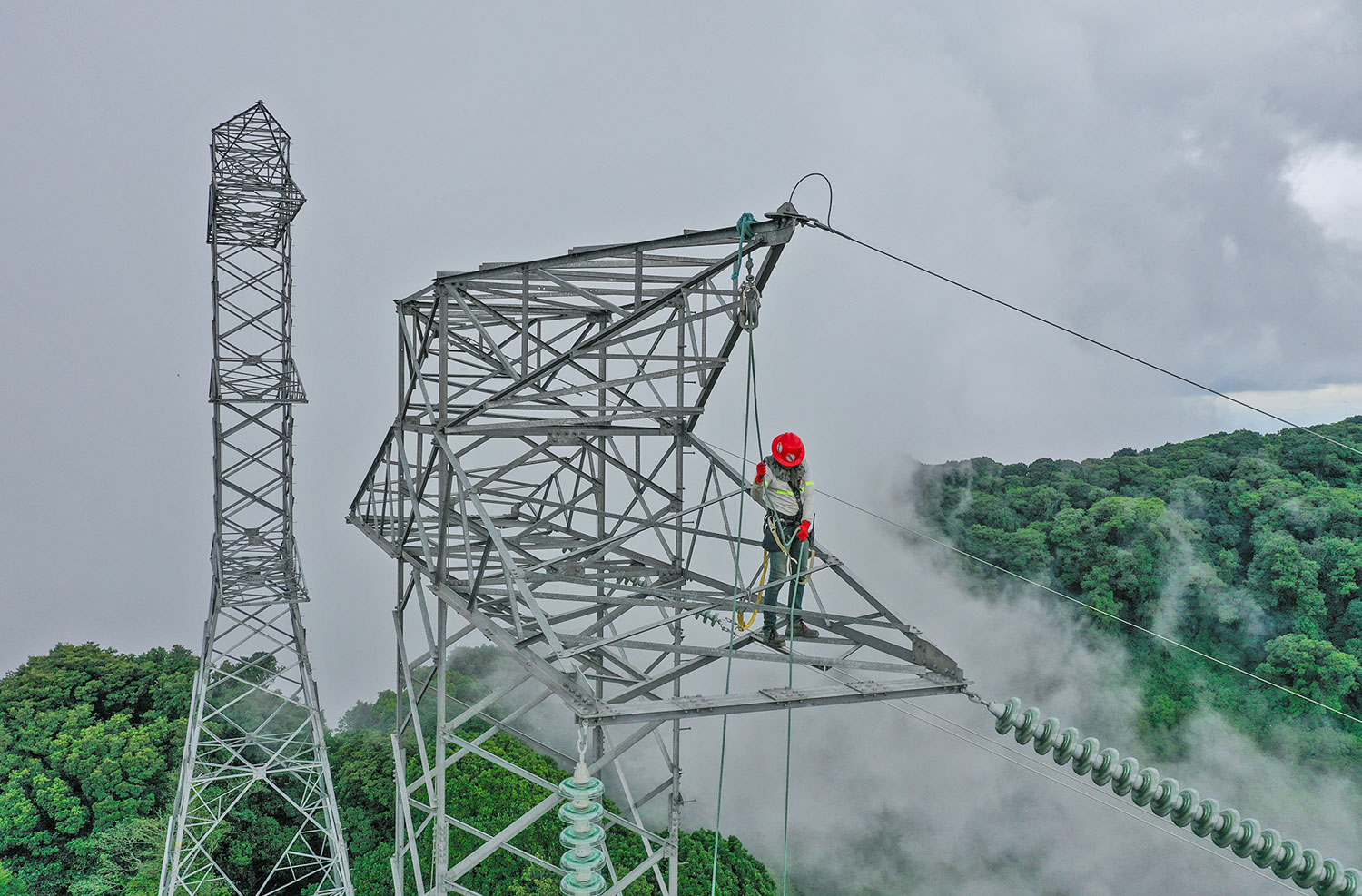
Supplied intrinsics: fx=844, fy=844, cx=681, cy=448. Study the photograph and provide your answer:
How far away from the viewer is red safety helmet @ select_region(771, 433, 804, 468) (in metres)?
8.22

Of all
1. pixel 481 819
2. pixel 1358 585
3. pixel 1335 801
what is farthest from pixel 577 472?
pixel 1358 585

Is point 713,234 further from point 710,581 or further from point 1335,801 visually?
point 1335,801

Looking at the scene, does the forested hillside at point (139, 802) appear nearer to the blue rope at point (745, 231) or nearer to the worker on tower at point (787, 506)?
the worker on tower at point (787, 506)

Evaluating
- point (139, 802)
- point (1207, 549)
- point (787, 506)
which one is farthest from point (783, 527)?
point (1207, 549)

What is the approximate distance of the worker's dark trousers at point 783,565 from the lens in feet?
27.4

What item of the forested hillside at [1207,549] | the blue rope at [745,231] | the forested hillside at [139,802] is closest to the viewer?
the blue rope at [745,231]

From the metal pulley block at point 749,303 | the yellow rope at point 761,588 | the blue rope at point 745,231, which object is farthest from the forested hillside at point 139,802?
the blue rope at point 745,231

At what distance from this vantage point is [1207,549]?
34.4 meters

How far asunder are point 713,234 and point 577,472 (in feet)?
18.4

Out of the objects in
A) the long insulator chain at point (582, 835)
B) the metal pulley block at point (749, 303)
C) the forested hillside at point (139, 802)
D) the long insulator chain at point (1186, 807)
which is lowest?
the forested hillside at point (139, 802)

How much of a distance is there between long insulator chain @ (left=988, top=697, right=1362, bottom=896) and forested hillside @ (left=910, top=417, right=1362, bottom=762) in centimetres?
2975

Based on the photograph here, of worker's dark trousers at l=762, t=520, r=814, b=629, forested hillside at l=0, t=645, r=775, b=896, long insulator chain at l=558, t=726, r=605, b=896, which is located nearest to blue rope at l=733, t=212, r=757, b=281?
worker's dark trousers at l=762, t=520, r=814, b=629

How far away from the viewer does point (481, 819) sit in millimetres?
22047

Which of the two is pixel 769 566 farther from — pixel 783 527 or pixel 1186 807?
pixel 1186 807
